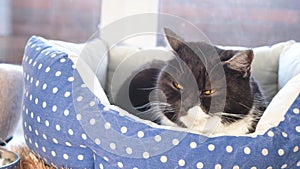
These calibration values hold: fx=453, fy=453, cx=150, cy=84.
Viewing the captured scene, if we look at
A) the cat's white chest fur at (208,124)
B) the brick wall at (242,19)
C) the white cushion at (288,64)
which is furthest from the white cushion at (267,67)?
the cat's white chest fur at (208,124)

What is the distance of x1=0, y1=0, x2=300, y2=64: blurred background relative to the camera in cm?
160

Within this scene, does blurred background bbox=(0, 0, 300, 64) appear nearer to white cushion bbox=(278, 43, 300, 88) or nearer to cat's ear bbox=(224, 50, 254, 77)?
white cushion bbox=(278, 43, 300, 88)

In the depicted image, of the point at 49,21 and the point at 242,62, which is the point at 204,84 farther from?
the point at 49,21

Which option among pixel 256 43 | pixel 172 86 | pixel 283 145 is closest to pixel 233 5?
pixel 256 43

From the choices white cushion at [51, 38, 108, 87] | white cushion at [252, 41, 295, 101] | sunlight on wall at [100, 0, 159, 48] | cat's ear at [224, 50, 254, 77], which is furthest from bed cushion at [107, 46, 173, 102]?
cat's ear at [224, 50, 254, 77]

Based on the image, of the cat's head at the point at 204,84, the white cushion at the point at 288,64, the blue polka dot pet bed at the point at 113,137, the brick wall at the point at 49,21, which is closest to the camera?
the blue polka dot pet bed at the point at 113,137

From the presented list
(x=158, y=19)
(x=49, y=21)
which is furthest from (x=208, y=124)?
(x=49, y=21)

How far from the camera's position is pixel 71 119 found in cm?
96

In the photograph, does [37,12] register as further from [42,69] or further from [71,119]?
[71,119]

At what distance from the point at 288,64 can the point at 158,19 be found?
1.63ft

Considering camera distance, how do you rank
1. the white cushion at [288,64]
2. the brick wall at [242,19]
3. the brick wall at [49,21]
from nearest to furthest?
1. the white cushion at [288,64]
2. the brick wall at [242,19]
3. the brick wall at [49,21]

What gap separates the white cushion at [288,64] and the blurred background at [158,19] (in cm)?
27

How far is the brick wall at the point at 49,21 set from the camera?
1705mm

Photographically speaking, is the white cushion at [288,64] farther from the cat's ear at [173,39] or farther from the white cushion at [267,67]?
the cat's ear at [173,39]
